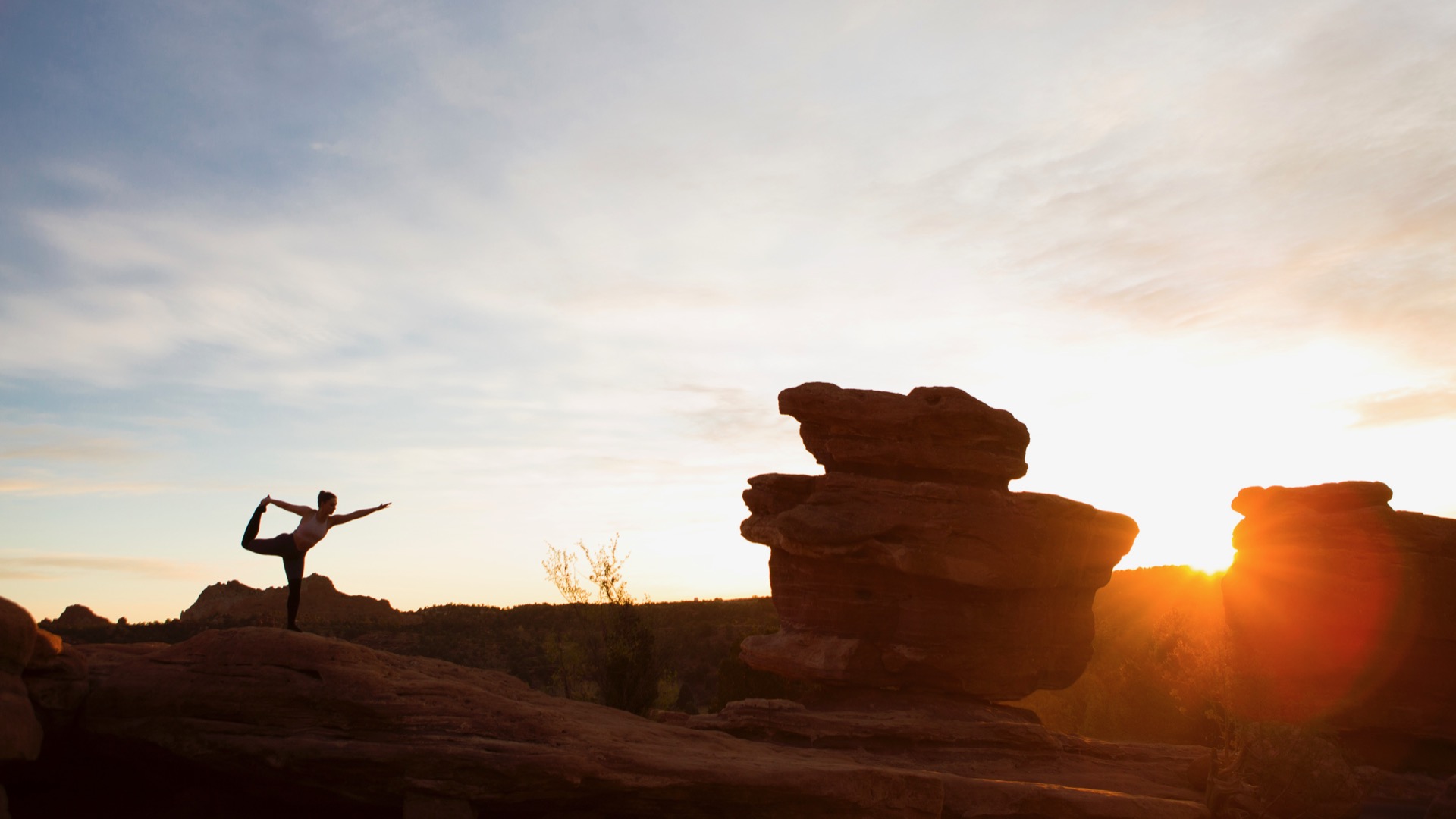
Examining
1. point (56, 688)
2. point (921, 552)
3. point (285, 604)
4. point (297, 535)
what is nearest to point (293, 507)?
point (297, 535)

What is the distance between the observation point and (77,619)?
152ft

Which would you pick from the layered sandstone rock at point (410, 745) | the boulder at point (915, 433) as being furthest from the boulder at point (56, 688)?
the boulder at point (915, 433)

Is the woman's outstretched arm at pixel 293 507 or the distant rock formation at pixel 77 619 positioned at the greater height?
the woman's outstretched arm at pixel 293 507

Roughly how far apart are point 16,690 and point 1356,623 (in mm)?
40979

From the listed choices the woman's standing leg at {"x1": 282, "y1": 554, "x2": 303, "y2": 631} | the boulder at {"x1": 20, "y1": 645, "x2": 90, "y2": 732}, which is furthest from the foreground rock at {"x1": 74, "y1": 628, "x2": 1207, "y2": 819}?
the woman's standing leg at {"x1": 282, "y1": 554, "x2": 303, "y2": 631}

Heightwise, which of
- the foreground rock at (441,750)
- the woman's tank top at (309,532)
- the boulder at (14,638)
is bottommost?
the foreground rock at (441,750)

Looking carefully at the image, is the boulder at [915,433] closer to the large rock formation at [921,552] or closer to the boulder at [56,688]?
the large rock formation at [921,552]

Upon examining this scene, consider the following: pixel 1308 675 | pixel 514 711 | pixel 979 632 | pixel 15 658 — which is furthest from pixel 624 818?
pixel 1308 675

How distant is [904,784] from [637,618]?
17.1 meters

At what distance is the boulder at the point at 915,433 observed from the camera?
81.6 feet

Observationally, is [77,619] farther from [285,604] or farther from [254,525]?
[254,525]

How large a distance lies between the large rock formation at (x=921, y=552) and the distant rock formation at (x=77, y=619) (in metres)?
37.5

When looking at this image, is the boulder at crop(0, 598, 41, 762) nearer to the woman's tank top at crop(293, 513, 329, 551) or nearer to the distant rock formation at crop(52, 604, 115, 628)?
the woman's tank top at crop(293, 513, 329, 551)

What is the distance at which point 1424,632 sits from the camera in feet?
112
